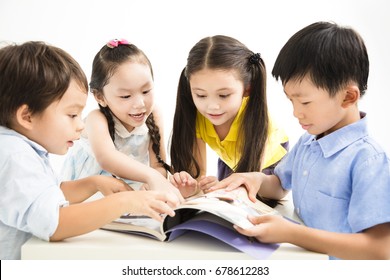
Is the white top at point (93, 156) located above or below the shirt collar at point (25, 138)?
below

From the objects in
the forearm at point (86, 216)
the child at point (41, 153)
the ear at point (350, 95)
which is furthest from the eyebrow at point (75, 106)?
the ear at point (350, 95)

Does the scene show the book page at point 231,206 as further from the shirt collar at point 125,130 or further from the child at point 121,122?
the shirt collar at point 125,130

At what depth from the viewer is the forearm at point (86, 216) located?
89cm

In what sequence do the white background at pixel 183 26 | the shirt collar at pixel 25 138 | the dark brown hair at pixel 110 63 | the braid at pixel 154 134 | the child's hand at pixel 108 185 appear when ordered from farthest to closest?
the white background at pixel 183 26 → the braid at pixel 154 134 → the dark brown hair at pixel 110 63 → the child's hand at pixel 108 185 → the shirt collar at pixel 25 138

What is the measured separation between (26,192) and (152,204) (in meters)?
0.21

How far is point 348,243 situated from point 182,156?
66cm

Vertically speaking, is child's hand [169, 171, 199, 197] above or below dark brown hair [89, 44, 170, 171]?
below

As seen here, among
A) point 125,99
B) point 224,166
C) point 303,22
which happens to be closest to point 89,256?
point 125,99

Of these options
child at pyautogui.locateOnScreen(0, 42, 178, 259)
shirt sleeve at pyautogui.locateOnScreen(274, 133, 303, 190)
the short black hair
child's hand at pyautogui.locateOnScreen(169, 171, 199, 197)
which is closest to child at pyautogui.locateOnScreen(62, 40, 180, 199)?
child's hand at pyautogui.locateOnScreen(169, 171, 199, 197)

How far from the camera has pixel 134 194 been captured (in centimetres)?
93

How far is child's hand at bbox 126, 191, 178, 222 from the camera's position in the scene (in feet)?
2.93

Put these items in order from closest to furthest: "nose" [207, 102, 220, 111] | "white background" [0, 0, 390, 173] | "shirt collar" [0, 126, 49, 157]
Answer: "shirt collar" [0, 126, 49, 157] < "nose" [207, 102, 220, 111] < "white background" [0, 0, 390, 173]

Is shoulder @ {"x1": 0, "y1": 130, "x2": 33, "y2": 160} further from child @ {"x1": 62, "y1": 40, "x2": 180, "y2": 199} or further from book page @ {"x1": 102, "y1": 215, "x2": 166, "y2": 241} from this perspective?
child @ {"x1": 62, "y1": 40, "x2": 180, "y2": 199}

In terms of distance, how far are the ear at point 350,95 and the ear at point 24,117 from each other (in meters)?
0.62
